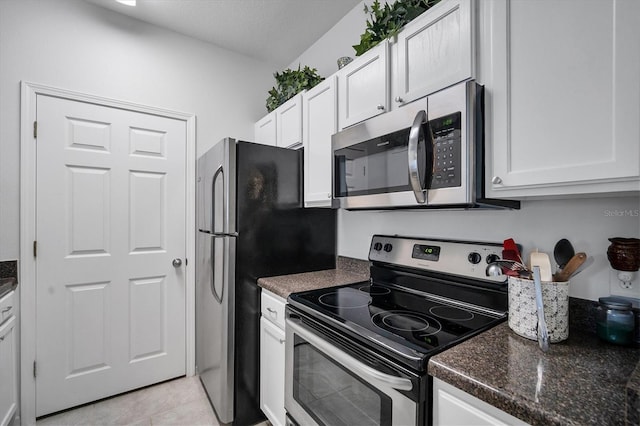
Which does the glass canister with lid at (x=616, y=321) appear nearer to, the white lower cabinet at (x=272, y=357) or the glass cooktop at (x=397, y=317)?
the glass cooktop at (x=397, y=317)

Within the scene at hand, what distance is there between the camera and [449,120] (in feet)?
3.55

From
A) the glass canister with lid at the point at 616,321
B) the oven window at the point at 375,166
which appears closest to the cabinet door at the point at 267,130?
the oven window at the point at 375,166

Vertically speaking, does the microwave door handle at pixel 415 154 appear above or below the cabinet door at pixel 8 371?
above

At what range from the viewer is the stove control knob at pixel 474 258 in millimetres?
1302

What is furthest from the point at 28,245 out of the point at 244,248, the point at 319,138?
the point at 319,138

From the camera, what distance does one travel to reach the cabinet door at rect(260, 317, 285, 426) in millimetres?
1555

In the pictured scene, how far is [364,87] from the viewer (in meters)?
1.52

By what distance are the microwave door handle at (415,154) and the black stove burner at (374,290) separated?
0.61 m

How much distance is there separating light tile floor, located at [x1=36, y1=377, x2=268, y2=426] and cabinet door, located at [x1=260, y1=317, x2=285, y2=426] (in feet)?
0.97

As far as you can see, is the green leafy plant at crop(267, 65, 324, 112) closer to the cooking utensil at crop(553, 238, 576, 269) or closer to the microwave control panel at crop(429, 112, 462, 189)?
the microwave control panel at crop(429, 112, 462, 189)

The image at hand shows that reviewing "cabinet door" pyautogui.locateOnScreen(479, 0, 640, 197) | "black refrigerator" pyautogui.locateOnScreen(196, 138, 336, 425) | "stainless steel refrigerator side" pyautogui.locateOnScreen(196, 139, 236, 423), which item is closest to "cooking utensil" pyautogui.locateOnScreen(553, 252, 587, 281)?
"cabinet door" pyautogui.locateOnScreen(479, 0, 640, 197)

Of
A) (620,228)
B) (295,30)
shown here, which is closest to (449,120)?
(620,228)

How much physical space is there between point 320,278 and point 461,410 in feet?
3.77

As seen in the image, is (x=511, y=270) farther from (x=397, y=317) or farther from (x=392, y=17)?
(x=392, y=17)
